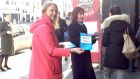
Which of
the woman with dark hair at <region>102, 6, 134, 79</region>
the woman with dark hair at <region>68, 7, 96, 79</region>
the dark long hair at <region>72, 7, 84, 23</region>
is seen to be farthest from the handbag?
the dark long hair at <region>72, 7, 84, 23</region>

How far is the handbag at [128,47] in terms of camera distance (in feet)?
18.4

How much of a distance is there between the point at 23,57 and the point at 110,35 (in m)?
6.51

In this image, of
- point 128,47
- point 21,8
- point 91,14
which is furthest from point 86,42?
point 21,8

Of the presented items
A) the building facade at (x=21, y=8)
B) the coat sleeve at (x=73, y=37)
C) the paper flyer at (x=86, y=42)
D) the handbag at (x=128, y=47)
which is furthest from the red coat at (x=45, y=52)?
the building facade at (x=21, y=8)

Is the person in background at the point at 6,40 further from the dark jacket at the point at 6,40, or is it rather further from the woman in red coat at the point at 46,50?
the woman in red coat at the point at 46,50

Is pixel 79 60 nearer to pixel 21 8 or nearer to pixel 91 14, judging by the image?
pixel 91 14

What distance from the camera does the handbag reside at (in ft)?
18.4

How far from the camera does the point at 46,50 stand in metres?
3.89

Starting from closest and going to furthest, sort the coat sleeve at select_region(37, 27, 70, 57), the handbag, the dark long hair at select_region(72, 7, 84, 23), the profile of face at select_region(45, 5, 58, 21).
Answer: the coat sleeve at select_region(37, 27, 70, 57) < the profile of face at select_region(45, 5, 58, 21) < the handbag < the dark long hair at select_region(72, 7, 84, 23)

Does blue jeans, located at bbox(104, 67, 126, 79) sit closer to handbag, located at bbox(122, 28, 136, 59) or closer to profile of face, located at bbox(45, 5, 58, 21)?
handbag, located at bbox(122, 28, 136, 59)

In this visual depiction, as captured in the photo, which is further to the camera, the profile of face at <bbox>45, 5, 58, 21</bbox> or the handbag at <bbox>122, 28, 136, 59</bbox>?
the handbag at <bbox>122, 28, 136, 59</bbox>

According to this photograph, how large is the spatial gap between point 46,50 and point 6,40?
618 cm

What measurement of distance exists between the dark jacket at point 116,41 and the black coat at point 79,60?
41 centimetres

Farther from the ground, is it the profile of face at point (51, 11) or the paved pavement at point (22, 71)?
the profile of face at point (51, 11)
